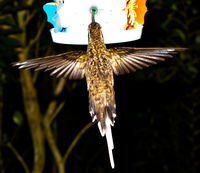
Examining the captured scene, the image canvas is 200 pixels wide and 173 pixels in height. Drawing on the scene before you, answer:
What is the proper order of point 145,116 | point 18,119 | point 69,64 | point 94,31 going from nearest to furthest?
1. point 94,31
2. point 69,64
3. point 18,119
4. point 145,116

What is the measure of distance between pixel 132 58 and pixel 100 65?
5.6 inches

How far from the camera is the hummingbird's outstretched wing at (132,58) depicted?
889 mm

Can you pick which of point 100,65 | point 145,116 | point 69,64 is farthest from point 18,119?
point 145,116

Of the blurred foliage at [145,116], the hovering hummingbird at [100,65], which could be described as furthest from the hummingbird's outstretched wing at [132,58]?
the blurred foliage at [145,116]

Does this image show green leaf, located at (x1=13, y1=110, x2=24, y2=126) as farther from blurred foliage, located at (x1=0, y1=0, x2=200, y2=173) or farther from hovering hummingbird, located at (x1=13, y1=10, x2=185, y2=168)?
hovering hummingbird, located at (x1=13, y1=10, x2=185, y2=168)

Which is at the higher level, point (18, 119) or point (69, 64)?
point (69, 64)

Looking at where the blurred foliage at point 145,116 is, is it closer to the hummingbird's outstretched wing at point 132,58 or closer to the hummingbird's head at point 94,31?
the hummingbird's outstretched wing at point 132,58

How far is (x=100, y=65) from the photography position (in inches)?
35.5

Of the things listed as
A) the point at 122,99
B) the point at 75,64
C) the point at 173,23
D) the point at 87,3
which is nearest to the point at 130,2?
the point at 87,3

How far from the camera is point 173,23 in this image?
2.31m

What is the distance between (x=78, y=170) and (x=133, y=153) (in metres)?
0.56

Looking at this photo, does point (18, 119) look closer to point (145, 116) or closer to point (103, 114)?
point (103, 114)

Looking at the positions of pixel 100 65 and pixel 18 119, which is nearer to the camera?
pixel 100 65

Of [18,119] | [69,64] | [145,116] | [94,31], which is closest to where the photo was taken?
[94,31]
